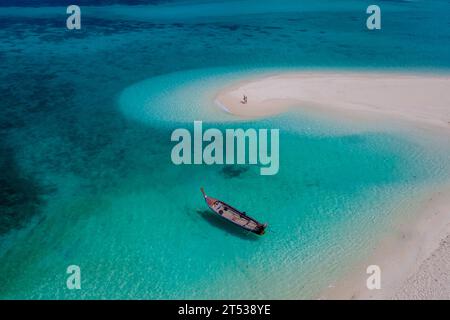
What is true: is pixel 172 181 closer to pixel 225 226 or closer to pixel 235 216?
pixel 225 226

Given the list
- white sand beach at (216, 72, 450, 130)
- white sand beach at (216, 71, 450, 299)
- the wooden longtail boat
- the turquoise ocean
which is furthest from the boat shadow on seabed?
white sand beach at (216, 72, 450, 130)

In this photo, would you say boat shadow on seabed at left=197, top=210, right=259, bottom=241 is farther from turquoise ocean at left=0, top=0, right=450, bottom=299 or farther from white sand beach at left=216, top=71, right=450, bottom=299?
white sand beach at left=216, top=71, right=450, bottom=299

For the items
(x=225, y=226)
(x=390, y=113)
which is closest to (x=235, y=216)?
(x=225, y=226)

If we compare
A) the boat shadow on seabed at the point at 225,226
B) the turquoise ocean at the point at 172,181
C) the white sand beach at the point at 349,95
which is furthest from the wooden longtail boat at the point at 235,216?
the white sand beach at the point at 349,95

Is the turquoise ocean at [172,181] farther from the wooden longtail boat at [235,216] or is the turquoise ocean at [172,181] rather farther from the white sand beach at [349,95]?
the white sand beach at [349,95]
